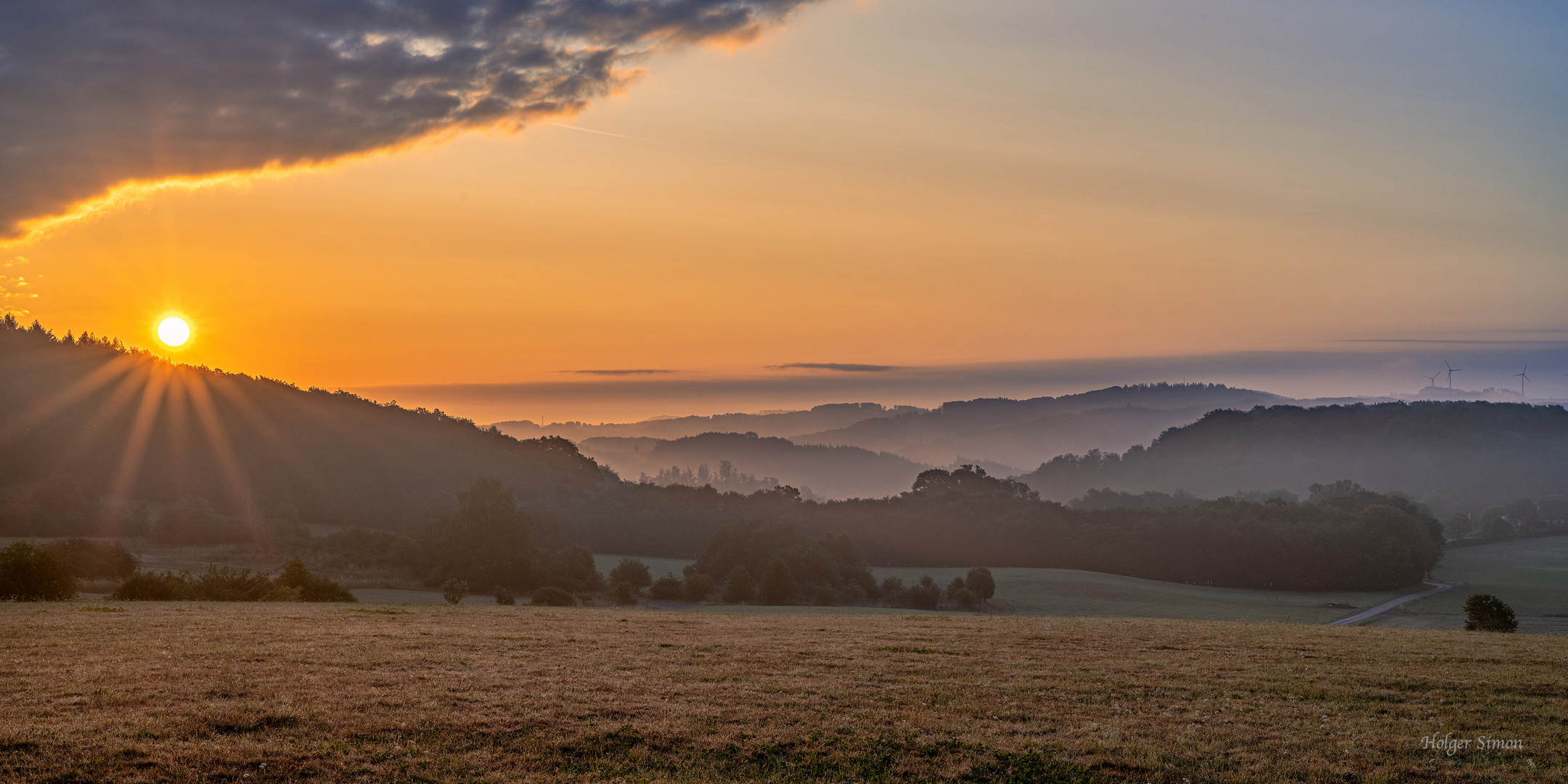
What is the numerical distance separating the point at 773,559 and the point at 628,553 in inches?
1532

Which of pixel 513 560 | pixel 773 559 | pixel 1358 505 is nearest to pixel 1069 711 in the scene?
pixel 773 559

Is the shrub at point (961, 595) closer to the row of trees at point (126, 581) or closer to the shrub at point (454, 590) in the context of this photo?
the shrub at point (454, 590)

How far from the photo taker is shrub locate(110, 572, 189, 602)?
37688mm

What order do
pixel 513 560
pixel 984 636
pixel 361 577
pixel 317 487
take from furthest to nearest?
1. pixel 317 487
2. pixel 513 560
3. pixel 361 577
4. pixel 984 636

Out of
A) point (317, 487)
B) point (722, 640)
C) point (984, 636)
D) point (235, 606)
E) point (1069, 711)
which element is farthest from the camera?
point (317, 487)

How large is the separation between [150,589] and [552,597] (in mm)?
35605

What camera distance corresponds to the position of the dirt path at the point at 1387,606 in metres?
77.5

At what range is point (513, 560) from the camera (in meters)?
85.8

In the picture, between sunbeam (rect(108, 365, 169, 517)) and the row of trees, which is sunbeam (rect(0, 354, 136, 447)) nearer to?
sunbeam (rect(108, 365, 169, 517))

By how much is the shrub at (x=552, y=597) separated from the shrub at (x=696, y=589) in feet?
52.7

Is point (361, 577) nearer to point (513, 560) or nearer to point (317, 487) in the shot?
point (513, 560)

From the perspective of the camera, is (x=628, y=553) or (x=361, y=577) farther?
(x=628, y=553)

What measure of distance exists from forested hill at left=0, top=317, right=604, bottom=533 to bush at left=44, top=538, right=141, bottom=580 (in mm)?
37609

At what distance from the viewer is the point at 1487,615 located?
39.0 m
